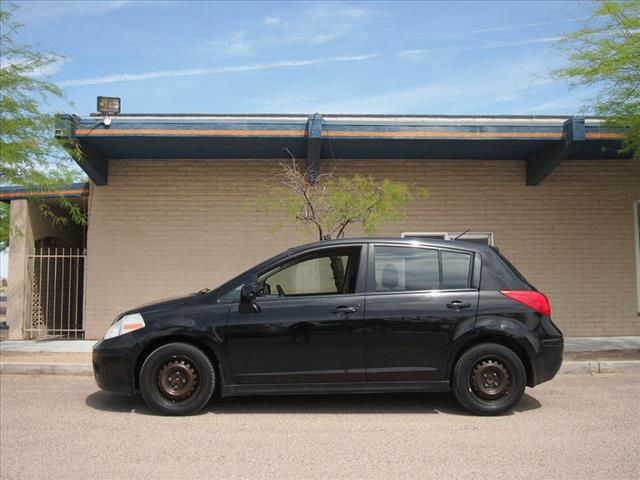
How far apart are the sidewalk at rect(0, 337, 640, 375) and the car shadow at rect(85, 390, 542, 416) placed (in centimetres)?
190

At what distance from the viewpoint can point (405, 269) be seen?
5.88 metres

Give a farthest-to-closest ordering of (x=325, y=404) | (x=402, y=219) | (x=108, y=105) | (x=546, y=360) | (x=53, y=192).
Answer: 1. (x=402, y=219)
2. (x=53, y=192)
3. (x=108, y=105)
4. (x=325, y=404)
5. (x=546, y=360)

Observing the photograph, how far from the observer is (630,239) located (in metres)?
11.6

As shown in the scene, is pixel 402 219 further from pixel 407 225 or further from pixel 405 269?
pixel 405 269

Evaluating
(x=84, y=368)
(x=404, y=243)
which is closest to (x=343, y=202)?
(x=404, y=243)

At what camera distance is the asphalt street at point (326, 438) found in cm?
412

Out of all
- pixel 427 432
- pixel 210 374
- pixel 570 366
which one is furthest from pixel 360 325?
pixel 570 366

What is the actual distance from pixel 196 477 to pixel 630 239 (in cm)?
1069

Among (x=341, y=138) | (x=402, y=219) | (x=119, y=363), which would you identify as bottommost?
(x=119, y=363)

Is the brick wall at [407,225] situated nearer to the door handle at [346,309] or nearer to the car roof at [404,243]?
the car roof at [404,243]

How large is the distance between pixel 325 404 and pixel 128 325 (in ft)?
7.45

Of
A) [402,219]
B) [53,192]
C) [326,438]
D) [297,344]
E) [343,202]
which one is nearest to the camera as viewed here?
[326,438]

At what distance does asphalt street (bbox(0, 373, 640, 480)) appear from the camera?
13.5 feet

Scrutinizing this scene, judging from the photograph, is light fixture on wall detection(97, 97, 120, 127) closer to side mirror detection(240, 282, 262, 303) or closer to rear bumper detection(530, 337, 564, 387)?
side mirror detection(240, 282, 262, 303)
